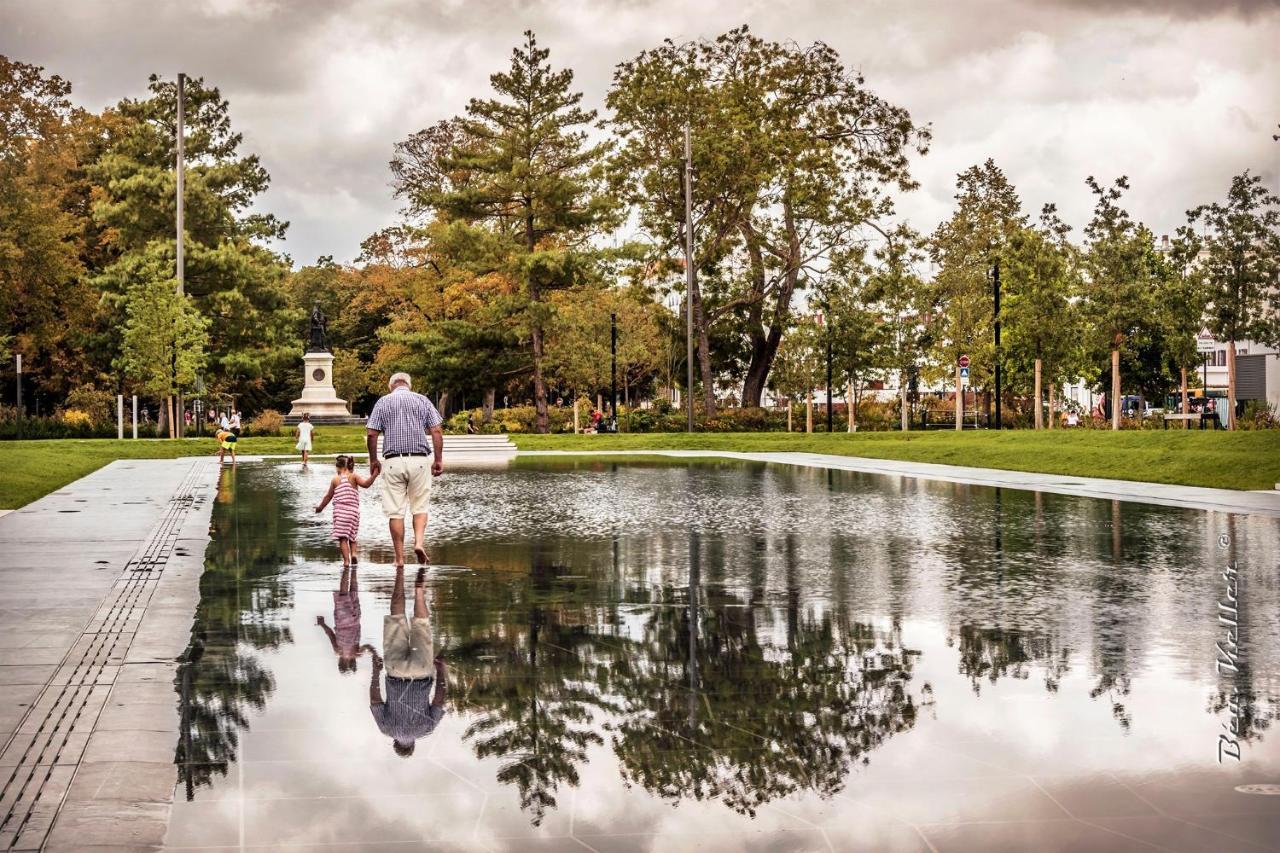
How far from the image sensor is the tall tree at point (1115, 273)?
4503 cm

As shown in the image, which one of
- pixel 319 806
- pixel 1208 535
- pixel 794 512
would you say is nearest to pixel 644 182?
pixel 794 512

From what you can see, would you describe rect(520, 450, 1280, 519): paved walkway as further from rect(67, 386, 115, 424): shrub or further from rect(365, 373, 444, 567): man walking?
rect(67, 386, 115, 424): shrub

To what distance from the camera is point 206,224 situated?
67062 mm

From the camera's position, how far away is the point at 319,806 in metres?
5.20

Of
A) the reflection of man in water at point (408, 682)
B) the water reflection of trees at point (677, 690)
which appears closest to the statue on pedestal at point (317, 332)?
the water reflection of trees at point (677, 690)

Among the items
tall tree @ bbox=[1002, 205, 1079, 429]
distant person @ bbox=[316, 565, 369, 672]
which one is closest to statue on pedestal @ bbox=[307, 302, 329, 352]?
tall tree @ bbox=[1002, 205, 1079, 429]

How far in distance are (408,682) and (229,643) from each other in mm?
1932

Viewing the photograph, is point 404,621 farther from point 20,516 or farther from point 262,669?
point 20,516

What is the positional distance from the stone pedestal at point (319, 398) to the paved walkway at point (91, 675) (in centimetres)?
4895

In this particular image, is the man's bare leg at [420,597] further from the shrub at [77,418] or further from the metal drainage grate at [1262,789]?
the shrub at [77,418]

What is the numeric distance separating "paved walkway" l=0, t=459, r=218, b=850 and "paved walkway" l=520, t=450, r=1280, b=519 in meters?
14.2

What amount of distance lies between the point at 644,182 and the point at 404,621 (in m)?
52.2

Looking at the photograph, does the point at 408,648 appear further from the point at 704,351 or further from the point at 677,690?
the point at 704,351

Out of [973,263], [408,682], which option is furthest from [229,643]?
[973,263]
